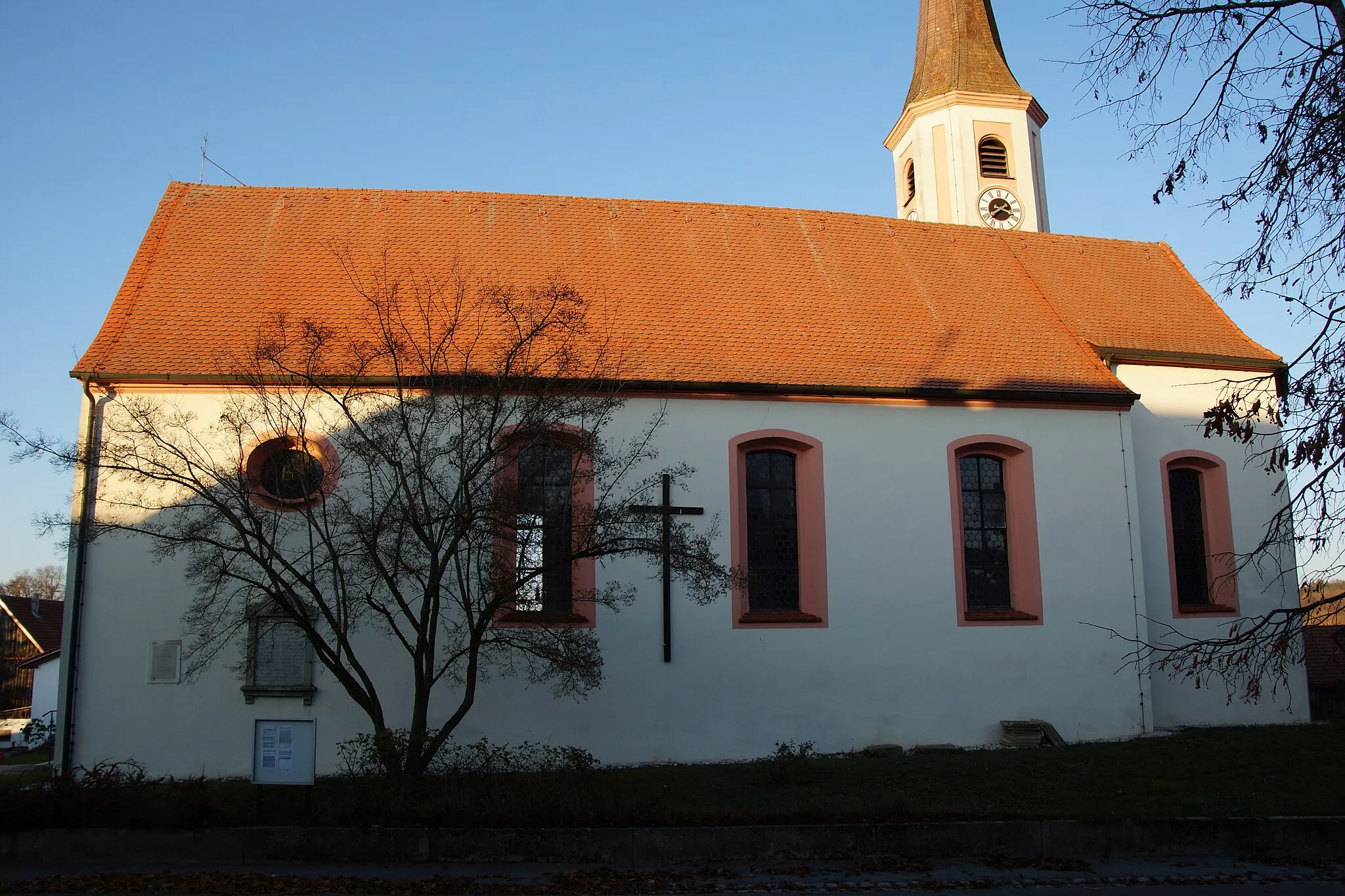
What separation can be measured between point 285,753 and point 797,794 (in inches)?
196

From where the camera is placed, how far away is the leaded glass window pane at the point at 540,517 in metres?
10.5

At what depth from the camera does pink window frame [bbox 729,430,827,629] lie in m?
14.2

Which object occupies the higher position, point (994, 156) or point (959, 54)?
point (959, 54)

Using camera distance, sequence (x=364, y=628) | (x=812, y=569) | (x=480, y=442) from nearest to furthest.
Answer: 1. (x=480, y=442)
2. (x=364, y=628)
3. (x=812, y=569)

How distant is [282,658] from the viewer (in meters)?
13.1

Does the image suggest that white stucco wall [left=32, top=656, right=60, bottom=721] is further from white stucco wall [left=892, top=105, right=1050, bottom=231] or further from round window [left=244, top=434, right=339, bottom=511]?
white stucco wall [left=892, top=105, right=1050, bottom=231]

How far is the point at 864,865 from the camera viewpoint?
870 centimetres

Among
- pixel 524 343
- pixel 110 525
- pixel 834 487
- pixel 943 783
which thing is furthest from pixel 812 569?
pixel 110 525

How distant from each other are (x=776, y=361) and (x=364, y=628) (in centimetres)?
681

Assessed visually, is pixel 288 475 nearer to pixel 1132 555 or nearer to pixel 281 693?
pixel 281 693

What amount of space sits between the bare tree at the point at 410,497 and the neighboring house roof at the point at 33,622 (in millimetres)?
38316

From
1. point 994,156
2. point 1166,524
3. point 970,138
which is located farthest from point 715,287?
point 994,156

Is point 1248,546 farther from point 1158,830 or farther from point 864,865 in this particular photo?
point 864,865

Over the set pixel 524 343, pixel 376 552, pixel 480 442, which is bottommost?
pixel 376 552
